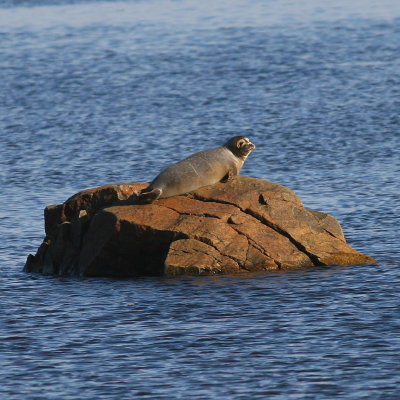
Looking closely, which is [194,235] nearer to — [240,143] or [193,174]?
[193,174]

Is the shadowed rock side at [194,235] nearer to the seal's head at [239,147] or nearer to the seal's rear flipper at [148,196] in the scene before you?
the seal's rear flipper at [148,196]

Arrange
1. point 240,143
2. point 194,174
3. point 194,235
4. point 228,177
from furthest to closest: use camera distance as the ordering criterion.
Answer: point 240,143
point 228,177
point 194,174
point 194,235

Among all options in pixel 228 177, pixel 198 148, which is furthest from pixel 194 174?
pixel 198 148

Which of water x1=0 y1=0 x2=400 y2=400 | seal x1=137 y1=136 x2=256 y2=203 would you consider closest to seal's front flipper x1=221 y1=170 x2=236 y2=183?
seal x1=137 y1=136 x2=256 y2=203

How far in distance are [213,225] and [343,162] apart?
10.6 m

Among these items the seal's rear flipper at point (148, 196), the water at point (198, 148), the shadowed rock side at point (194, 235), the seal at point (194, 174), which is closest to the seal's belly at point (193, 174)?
the seal at point (194, 174)

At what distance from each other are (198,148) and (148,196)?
1287 centimetres

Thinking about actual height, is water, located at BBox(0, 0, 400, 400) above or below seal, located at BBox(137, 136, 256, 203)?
below

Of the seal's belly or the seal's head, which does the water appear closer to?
the seal's belly

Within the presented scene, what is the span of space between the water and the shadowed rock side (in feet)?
1.45

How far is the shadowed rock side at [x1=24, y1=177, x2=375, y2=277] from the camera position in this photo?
59.2 ft

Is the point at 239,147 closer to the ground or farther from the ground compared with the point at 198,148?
farther from the ground

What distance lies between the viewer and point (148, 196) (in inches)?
729

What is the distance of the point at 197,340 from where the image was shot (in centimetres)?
1481
